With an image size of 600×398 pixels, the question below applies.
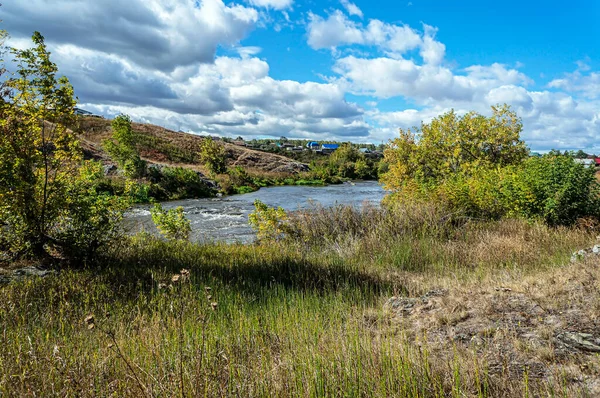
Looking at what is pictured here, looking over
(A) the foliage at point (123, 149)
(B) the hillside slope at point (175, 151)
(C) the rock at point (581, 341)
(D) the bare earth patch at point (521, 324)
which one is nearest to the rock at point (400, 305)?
(D) the bare earth patch at point (521, 324)

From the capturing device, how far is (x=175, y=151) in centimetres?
8462

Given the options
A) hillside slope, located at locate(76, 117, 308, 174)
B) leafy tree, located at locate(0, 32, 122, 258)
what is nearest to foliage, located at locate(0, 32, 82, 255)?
leafy tree, located at locate(0, 32, 122, 258)

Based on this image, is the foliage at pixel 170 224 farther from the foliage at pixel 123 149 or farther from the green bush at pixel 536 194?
the foliage at pixel 123 149

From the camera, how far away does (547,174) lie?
12164 mm

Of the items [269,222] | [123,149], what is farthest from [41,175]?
[123,149]

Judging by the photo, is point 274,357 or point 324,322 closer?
point 274,357

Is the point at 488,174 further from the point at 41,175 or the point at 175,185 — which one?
the point at 175,185

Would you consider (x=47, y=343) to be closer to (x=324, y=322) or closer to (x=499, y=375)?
(x=324, y=322)

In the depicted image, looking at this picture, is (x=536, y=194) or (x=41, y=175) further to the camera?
(x=536, y=194)

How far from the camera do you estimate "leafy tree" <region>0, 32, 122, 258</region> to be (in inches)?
280

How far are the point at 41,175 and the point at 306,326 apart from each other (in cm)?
674

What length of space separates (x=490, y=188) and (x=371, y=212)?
4896mm

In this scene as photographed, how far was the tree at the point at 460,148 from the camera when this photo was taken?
1903cm

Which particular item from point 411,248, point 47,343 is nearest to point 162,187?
point 411,248
